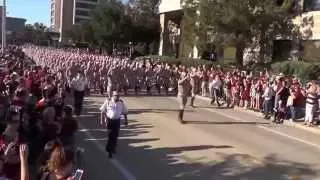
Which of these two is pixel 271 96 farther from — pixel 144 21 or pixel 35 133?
pixel 144 21

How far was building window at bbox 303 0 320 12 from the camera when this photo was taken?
43312mm

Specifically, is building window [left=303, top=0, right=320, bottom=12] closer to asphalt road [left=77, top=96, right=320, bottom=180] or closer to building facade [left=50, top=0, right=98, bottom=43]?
asphalt road [left=77, top=96, right=320, bottom=180]

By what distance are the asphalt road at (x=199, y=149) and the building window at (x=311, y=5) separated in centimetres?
2146

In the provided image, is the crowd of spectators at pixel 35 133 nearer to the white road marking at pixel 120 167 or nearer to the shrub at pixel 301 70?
the white road marking at pixel 120 167

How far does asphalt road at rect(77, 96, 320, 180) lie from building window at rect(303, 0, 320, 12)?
845 inches

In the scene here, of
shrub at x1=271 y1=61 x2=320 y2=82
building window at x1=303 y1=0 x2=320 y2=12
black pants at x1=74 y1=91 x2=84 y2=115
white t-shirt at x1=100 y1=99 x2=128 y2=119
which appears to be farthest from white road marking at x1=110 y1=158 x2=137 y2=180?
building window at x1=303 y1=0 x2=320 y2=12

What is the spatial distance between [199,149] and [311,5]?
30.2m

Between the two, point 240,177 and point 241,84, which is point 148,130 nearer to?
point 240,177

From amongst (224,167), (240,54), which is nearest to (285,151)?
(224,167)

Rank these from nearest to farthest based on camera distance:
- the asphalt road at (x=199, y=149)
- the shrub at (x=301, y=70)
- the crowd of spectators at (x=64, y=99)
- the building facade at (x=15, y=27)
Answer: the crowd of spectators at (x=64, y=99), the asphalt road at (x=199, y=149), the shrub at (x=301, y=70), the building facade at (x=15, y=27)

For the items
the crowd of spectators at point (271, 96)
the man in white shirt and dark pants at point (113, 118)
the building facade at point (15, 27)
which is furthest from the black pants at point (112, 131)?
the building facade at point (15, 27)

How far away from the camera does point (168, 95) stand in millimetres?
32719

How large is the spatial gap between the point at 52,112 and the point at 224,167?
4.06 metres

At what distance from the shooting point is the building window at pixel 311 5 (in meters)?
43.3
